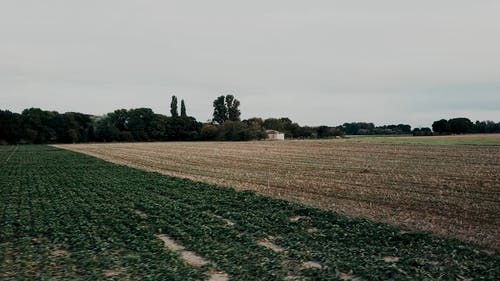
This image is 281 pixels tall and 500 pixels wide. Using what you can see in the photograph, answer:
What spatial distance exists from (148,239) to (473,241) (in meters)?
8.65

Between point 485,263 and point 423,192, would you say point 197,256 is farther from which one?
point 423,192

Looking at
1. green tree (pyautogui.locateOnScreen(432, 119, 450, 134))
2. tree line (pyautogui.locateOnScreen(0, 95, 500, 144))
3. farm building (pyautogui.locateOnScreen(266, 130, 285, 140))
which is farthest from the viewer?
farm building (pyautogui.locateOnScreen(266, 130, 285, 140))

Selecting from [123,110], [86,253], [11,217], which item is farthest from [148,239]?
[123,110]

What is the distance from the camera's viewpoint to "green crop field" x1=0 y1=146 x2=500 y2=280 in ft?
31.8

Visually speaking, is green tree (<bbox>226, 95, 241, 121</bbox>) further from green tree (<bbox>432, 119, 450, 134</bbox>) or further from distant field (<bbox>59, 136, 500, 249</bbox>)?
distant field (<bbox>59, 136, 500, 249</bbox>)

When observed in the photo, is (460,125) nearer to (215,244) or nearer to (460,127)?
(460,127)

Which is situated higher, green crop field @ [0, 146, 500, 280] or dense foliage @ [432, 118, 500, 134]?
dense foliage @ [432, 118, 500, 134]

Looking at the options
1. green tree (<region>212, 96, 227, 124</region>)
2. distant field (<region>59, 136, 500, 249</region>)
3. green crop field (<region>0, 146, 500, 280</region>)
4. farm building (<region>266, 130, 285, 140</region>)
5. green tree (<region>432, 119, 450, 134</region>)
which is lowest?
green crop field (<region>0, 146, 500, 280</region>)

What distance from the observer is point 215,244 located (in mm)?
12172

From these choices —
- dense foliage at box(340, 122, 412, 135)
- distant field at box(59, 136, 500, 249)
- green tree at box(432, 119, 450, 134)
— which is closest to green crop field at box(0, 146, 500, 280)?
distant field at box(59, 136, 500, 249)

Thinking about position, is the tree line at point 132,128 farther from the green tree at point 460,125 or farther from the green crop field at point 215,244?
the green crop field at point 215,244

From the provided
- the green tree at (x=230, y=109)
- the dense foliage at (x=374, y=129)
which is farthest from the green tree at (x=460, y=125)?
the green tree at (x=230, y=109)

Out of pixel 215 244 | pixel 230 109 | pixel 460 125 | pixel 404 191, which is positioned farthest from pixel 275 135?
pixel 215 244

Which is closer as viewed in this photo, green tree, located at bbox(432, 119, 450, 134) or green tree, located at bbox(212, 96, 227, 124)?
green tree, located at bbox(432, 119, 450, 134)
